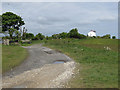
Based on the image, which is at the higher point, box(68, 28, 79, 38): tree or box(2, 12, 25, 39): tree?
box(2, 12, 25, 39): tree

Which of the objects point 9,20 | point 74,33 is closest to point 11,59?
point 9,20

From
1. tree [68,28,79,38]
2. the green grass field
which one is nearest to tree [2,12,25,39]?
tree [68,28,79,38]

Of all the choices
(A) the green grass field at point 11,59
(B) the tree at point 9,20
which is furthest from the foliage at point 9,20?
(A) the green grass field at point 11,59

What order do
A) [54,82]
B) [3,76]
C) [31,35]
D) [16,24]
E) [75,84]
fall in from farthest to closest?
[31,35] < [16,24] < [3,76] < [54,82] < [75,84]

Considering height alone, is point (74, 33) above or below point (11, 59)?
above

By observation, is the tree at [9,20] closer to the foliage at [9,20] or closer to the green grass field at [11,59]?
the foliage at [9,20]

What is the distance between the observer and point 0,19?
54281mm

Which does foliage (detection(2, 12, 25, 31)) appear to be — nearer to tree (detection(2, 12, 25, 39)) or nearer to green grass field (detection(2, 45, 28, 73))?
tree (detection(2, 12, 25, 39))

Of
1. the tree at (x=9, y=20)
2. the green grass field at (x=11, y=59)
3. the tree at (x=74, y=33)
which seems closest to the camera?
the green grass field at (x=11, y=59)

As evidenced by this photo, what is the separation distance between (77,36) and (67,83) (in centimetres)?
7016

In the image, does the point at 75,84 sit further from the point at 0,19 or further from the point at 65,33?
the point at 65,33

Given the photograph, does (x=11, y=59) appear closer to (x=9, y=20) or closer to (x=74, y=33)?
(x=9, y=20)

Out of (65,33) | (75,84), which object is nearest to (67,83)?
(75,84)

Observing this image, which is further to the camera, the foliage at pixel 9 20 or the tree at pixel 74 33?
the tree at pixel 74 33
